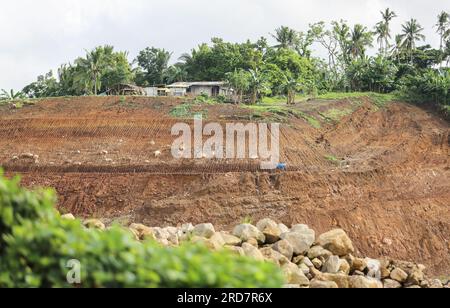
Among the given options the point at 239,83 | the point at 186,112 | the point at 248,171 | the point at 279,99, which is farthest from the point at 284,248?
A: the point at 279,99

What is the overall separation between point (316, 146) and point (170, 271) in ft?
80.4

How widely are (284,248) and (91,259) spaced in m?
9.61

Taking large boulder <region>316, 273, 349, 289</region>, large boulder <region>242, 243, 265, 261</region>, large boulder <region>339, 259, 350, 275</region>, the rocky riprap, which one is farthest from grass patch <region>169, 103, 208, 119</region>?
large boulder <region>316, 273, 349, 289</region>

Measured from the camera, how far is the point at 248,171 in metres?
25.9

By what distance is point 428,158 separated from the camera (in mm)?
31172

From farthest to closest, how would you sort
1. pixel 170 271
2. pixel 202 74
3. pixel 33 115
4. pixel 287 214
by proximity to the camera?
pixel 202 74 < pixel 33 115 < pixel 287 214 < pixel 170 271

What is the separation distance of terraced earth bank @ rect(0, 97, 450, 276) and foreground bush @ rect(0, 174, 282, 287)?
52.9 feet

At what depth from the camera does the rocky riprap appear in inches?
564

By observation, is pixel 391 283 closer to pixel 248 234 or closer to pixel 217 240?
pixel 248 234

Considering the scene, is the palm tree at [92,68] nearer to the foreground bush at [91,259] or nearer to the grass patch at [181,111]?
the grass patch at [181,111]

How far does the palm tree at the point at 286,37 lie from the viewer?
5838 centimetres

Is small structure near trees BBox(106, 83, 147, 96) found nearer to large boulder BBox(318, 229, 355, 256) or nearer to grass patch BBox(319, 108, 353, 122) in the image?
grass patch BBox(319, 108, 353, 122)
